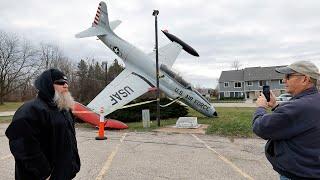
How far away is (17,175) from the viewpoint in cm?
363

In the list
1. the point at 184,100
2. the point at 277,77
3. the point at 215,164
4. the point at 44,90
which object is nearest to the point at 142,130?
the point at 184,100

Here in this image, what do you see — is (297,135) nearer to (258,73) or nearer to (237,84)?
(258,73)

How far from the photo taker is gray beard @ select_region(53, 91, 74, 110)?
375 centimetres

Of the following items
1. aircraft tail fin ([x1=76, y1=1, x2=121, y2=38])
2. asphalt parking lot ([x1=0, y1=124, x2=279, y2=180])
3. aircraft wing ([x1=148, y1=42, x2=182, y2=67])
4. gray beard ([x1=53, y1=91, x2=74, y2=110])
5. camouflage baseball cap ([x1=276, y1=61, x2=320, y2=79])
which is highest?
aircraft tail fin ([x1=76, y1=1, x2=121, y2=38])

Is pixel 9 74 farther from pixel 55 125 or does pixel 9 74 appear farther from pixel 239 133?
pixel 55 125

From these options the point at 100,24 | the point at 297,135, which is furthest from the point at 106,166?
the point at 100,24

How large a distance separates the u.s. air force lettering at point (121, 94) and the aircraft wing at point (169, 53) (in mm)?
3331

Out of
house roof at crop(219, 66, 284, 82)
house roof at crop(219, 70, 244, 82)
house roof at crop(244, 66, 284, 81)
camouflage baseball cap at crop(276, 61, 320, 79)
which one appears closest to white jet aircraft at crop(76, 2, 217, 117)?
camouflage baseball cap at crop(276, 61, 320, 79)

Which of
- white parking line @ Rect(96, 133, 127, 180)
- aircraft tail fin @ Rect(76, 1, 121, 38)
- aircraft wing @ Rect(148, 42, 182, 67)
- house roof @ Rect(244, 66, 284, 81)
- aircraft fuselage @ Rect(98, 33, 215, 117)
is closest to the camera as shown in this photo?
white parking line @ Rect(96, 133, 127, 180)

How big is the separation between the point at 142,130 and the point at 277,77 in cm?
6060

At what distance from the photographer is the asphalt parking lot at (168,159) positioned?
7.91 meters

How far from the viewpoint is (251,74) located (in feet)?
263

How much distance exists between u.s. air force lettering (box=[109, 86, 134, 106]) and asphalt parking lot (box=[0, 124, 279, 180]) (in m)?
5.88

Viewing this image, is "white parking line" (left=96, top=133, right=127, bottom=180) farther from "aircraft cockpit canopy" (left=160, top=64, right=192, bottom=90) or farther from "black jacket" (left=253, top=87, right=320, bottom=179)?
"aircraft cockpit canopy" (left=160, top=64, right=192, bottom=90)
